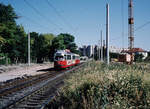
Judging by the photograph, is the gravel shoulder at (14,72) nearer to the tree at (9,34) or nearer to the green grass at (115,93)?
the tree at (9,34)

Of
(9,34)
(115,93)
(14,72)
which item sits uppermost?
(9,34)

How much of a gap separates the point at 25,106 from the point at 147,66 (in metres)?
6.25

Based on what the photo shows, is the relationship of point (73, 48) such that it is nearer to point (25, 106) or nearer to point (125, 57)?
point (125, 57)

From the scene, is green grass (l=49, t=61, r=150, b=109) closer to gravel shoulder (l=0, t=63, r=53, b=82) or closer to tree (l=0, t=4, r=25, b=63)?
gravel shoulder (l=0, t=63, r=53, b=82)

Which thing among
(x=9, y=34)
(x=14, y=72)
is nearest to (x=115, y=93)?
(x=14, y=72)

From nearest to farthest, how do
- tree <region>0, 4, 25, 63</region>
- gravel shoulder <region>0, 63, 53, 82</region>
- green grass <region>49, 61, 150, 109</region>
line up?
green grass <region>49, 61, 150, 109</region>
gravel shoulder <region>0, 63, 53, 82</region>
tree <region>0, 4, 25, 63</region>

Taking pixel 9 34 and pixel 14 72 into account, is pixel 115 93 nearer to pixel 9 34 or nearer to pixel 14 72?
pixel 14 72

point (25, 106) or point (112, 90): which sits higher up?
point (112, 90)

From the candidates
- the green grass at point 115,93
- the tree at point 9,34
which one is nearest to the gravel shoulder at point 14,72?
the tree at point 9,34

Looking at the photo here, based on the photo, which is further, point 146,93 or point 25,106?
point 25,106

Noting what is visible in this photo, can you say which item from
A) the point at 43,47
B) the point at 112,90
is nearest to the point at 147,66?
the point at 112,90

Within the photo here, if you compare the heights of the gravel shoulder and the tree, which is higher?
the tree

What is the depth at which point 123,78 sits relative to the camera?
6.23 metres

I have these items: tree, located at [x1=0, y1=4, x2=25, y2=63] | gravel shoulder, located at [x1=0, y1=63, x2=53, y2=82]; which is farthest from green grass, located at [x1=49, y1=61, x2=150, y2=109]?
tree, located at [x1=0, y1=4, x2=25, y2=63]
